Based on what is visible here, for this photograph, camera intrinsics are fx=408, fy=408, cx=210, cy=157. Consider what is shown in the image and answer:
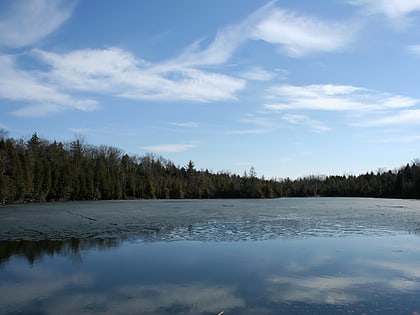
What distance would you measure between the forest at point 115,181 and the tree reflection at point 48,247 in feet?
171

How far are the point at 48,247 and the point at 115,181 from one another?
3527 inches

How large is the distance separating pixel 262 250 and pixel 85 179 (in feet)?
280

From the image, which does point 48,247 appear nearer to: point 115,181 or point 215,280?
point 215,280

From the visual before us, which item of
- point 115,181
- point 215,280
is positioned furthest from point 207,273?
point 115,181

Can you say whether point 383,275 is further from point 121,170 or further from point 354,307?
point 121,170

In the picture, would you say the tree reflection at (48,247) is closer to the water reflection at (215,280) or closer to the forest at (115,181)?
the water reflection at (215,280)

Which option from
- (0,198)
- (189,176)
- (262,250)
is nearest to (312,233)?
(262,250)

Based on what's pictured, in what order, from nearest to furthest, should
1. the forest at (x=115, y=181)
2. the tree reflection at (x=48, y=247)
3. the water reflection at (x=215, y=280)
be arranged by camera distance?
the water reflection at (x=215, y=280) < the tree reflection at (x=48, y=247) < the forest at (x=115, y=181)

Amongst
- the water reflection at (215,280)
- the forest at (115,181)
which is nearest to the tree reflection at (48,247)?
the water reflection at (215,280)

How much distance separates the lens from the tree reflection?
17781 millimetres

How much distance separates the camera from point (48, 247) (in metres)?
20.1

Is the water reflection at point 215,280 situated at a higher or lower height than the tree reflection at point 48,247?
lower

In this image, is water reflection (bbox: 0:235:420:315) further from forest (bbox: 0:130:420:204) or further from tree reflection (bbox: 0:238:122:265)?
forest (bbox: 0:130:420:204)

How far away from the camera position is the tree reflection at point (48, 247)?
17.8 meters
